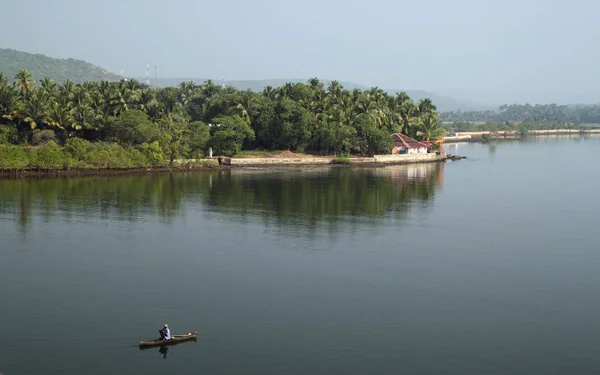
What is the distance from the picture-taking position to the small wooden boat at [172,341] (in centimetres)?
2577

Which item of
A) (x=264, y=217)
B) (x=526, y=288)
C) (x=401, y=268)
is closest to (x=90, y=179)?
(x=264, y=217)

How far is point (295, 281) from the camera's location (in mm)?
34219

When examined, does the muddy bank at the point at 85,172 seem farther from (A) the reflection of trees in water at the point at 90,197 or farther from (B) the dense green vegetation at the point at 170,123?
(A) the reflection of trees in water at the point at 90,197

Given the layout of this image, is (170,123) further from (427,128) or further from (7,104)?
(427,128)

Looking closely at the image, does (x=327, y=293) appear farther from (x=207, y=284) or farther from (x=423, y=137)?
(x=423, y=137)

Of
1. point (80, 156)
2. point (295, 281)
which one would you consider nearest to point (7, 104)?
point (80, 156)

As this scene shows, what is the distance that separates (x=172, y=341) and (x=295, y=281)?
9346 millimetres

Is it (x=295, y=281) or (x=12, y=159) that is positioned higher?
(x=12, y=159)

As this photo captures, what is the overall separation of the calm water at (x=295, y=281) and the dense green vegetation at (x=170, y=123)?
12.3 m

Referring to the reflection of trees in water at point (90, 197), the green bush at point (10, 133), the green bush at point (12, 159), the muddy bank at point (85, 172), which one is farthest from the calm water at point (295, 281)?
the green bush at point (10, 133)

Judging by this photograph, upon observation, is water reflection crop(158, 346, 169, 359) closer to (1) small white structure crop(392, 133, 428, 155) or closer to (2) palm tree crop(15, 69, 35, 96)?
(2) palm tree crop(15, 69, 35, 96)

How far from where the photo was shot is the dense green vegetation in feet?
248

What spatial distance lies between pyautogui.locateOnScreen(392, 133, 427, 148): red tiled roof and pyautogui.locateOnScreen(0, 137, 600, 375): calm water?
35985 millimetres

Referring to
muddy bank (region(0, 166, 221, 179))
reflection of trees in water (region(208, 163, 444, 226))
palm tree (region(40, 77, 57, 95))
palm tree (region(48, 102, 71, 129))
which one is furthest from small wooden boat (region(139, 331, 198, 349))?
palm tree (region(40, 77, 57, 95))
